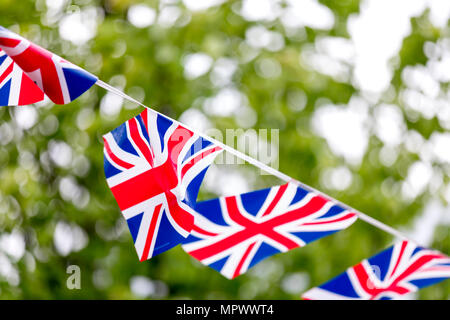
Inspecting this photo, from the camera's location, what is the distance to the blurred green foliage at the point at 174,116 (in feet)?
9.45

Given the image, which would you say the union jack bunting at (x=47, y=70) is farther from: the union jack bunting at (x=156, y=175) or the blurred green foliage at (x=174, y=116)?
the blurred green foliage at (x=174, y=116)

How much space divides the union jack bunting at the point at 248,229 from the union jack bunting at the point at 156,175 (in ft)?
0.61

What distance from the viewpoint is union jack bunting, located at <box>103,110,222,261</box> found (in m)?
1.51

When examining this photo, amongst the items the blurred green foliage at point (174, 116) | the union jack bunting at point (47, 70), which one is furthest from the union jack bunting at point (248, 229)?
the blurred green foliage at point (174, 116)

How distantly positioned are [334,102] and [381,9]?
616 millimetres

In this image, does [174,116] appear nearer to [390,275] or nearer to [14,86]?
[14,86]

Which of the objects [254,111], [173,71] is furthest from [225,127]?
[173,71]

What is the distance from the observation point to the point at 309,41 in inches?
122

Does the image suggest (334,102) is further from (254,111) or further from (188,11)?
(188,11)

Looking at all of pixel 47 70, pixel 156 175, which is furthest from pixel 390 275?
pixel 47 70

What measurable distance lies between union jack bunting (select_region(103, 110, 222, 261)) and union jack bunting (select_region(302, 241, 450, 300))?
636 mm

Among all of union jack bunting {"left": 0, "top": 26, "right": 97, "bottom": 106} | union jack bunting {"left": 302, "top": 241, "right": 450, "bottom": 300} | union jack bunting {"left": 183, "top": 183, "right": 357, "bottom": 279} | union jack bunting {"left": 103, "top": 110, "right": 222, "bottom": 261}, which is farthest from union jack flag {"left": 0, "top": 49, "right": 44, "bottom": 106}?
union jack bunting {"left": 302, "top": 241, "right": 450, "bottom": 300}

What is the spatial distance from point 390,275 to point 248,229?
53cm
